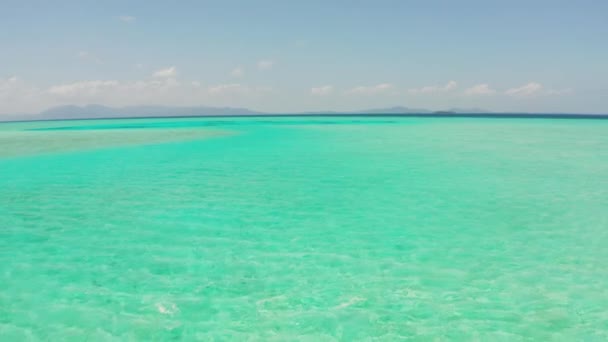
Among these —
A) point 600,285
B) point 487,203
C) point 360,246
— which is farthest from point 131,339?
point 487,203

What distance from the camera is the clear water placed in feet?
12.5

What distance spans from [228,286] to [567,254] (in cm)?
400

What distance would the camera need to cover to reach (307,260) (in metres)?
5.32

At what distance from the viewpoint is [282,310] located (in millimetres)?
4055

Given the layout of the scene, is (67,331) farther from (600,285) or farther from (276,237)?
(600,285)

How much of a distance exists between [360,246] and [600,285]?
8.50 feet

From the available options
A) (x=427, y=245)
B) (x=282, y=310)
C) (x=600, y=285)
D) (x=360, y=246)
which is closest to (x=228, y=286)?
(x=282, y=310)

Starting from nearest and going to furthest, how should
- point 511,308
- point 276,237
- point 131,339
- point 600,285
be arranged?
point 131,339 → point 511,308 → point 600,285 → point 276,237

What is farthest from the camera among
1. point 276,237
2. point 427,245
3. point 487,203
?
point 487,203

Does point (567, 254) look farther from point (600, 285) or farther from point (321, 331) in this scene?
point (321, 331)

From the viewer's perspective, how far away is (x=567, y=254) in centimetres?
538

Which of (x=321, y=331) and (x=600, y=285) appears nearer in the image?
(x=321, y=331)

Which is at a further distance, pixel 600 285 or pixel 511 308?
pixel 600 285

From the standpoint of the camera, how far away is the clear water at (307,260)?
3799mm
